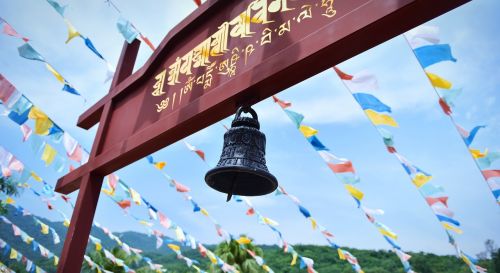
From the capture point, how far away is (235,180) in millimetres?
2580

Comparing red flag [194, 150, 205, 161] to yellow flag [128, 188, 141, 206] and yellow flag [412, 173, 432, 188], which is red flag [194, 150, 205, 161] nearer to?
yellow flag [128, 188, 141, 206]

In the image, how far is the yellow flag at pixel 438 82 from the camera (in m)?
3.02

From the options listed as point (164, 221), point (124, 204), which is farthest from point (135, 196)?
point (164, 221)

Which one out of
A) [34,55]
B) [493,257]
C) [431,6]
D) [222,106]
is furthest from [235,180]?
[493,257]

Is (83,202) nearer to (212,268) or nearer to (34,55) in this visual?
(34,55)

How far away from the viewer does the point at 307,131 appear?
14.1 ft

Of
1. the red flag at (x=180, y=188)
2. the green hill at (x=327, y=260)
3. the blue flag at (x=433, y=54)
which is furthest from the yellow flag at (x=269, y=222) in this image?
the green hill at (x=327, y=260)

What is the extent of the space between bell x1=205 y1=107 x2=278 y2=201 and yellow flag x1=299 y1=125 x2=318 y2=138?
1764 millimetres

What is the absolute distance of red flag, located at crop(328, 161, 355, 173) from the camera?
4406mm

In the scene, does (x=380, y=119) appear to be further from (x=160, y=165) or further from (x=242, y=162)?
(x=160, y=165)

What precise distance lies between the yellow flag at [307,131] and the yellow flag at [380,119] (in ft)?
3.05

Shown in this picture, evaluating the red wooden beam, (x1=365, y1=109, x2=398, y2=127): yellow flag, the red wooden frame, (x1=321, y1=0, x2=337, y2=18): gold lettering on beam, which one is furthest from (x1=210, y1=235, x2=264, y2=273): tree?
(x1=321, y1=0, x2=337, y2=18): gold lettering on beam

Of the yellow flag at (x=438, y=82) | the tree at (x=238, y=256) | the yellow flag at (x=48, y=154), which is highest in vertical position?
the tree at (x=238, y=256)

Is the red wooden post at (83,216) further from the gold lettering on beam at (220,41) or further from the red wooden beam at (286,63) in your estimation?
the gold lettering on beam at (220,41)
